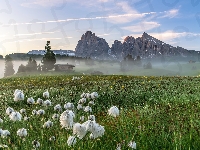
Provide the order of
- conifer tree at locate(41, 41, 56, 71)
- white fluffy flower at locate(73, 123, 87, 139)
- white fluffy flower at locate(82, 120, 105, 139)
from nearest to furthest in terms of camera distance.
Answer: white fluffy flower at locate(73, 123, 87, 139) → white fluffy flower at locate(82, 120, 105, 139) → conifer tree at locate(41, 41, 56, 71)

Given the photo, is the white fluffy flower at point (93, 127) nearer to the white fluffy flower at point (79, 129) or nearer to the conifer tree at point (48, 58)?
the white fluffy flower at point (79, 129)

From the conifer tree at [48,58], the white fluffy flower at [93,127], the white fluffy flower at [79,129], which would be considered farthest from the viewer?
the conifer tree at [48,58]

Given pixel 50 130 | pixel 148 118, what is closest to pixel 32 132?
pixel 50 130

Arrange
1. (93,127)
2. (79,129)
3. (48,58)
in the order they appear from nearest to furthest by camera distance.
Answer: (79,129), (93,127), (48,58)

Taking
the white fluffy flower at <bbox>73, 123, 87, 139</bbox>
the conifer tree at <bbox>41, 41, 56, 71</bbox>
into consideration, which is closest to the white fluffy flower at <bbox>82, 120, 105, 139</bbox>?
the white fluffy flower at <bbox>73, 123, 87, 139</bbox>

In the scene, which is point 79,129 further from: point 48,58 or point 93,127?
point 48,58

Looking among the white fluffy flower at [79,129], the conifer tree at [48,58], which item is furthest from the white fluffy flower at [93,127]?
the conifer tree at [48,58]

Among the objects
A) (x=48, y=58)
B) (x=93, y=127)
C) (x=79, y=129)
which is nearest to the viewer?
(x=79, y=129)

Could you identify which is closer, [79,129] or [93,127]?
[79,129]

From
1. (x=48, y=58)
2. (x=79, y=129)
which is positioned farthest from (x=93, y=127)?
(x=48, y=58)

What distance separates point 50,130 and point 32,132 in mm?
409

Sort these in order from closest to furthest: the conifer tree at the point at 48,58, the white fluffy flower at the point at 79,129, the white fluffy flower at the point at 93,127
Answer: the white fluffy flower at the point at 79,129 → the white fluffy flower at the point at 93,127 → the conifer tree at the point at 48,58

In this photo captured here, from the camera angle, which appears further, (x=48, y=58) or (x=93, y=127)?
(x=48, y=58)

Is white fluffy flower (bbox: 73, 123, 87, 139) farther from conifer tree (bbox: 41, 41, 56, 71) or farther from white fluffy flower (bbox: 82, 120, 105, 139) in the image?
conifer tree (bbox: 41, 41, 56, 71)
